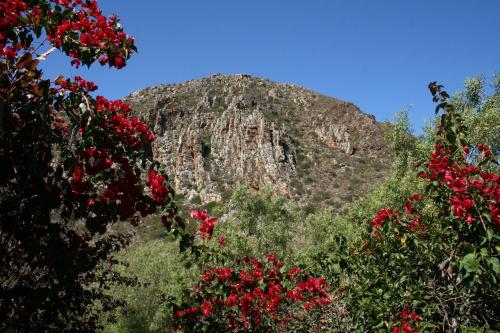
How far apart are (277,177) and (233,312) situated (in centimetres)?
4898

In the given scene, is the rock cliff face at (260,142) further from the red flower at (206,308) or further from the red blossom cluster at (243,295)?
the red flower at (206,308)

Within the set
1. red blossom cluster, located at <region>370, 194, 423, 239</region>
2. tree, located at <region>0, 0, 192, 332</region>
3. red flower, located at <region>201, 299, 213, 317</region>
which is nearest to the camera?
tree, located at <region>0, 0, 192, 332</region>

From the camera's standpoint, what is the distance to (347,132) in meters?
65.0

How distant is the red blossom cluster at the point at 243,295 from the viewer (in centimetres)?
461

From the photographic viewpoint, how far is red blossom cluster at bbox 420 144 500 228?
3277 millimetres

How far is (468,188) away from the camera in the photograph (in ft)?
11.1

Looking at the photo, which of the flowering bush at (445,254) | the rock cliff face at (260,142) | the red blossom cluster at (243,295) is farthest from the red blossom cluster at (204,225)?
the rock cliff face at (260,142)

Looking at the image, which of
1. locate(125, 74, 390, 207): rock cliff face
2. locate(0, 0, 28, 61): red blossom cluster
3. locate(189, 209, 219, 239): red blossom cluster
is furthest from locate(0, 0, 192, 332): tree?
locate(125, 74, 390, 207): rock cliff face

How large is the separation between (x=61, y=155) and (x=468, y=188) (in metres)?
3.70

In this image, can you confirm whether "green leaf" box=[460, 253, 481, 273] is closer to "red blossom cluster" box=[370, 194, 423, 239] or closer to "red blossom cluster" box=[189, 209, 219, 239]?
"red blossom cluster" box=[370, 194, 423, 239]

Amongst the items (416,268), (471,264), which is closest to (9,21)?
(471,264)

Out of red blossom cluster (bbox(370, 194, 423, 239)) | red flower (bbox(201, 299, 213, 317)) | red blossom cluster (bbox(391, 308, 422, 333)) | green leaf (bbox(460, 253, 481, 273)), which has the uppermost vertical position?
red blossom cluster (bbox(370, 194, 423, 239))

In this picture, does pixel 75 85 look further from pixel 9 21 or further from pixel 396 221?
pixel 396 221

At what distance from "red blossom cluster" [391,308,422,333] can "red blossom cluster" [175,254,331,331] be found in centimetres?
120
